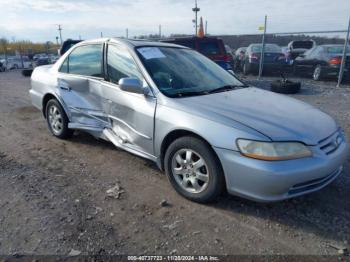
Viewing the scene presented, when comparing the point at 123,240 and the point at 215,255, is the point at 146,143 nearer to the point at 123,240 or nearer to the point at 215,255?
the point at 123,240

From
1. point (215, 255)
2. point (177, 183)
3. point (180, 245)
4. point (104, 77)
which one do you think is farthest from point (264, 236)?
point (104, 77)

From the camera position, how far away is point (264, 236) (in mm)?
2727

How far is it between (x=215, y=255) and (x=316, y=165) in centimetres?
117

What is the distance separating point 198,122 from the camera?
3008 millimetres

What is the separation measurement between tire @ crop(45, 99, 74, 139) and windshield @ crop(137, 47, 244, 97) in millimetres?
1859

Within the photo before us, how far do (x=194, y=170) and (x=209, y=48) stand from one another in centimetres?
801

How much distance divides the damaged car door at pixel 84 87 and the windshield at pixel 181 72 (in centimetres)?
82

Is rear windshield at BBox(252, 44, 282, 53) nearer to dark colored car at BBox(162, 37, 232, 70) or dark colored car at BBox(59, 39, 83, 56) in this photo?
dark colored car at BBox(162, 37, 232, 70)

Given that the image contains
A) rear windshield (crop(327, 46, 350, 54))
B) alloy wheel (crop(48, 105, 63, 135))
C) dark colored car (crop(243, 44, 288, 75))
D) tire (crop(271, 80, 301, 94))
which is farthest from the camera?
dark colored car (crop(243, 44, 288, 75))

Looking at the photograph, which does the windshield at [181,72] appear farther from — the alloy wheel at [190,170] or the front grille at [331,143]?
the front grille at [331,143]

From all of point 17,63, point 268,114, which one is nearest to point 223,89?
point 268,114

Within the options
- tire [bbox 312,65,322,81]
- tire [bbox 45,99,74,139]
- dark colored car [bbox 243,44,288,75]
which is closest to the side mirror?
tire [bbox 45,99,74,139]

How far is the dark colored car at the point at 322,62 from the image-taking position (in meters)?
11.1

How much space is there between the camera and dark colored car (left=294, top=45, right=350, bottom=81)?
11.1 meters
